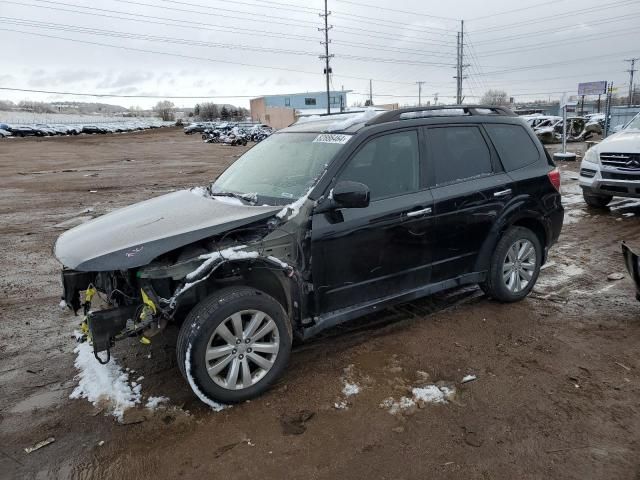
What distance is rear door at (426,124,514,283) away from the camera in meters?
4.20

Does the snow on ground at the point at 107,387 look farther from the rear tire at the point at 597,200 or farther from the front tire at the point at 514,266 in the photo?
the rear tire at the point at 597,200

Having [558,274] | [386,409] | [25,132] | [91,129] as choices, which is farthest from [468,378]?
[91,129]

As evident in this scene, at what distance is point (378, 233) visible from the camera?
378 centimetres

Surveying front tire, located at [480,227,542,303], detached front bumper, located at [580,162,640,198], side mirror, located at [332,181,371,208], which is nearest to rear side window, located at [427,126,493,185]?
front tire, located at [480,227,542,303]

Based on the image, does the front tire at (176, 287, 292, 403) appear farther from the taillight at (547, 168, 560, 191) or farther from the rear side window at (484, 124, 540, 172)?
the taillight at (547, 168, 560, 191)

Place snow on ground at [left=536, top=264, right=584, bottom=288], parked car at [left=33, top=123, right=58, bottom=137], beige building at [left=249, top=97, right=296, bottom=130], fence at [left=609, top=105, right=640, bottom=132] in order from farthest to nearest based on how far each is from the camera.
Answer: beige building at [left=249, top=97, right=296, bottom=130] → parked car at [left=33, top=123, right=58, bottom=137] → fence at [left=609, top=105, right=640, bottom=132] → snow on ground at [left=536, top=264, right=584, bottom=288]

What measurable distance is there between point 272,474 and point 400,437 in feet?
2.60

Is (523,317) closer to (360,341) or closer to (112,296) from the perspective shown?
(360,341)

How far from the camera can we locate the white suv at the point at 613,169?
27.2 feet

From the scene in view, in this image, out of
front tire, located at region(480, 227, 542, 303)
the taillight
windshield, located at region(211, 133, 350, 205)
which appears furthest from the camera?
the taillight

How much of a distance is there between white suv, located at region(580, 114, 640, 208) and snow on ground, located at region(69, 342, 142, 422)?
827cm

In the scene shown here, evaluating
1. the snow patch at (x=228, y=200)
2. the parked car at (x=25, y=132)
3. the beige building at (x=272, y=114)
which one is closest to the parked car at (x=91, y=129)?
the parked car at (x=25, y=132)

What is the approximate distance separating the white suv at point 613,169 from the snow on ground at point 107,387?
827 centimetres

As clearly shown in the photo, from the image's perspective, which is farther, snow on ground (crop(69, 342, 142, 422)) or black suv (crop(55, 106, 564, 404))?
snow on ground (crop(69, 342, 142, 422))
